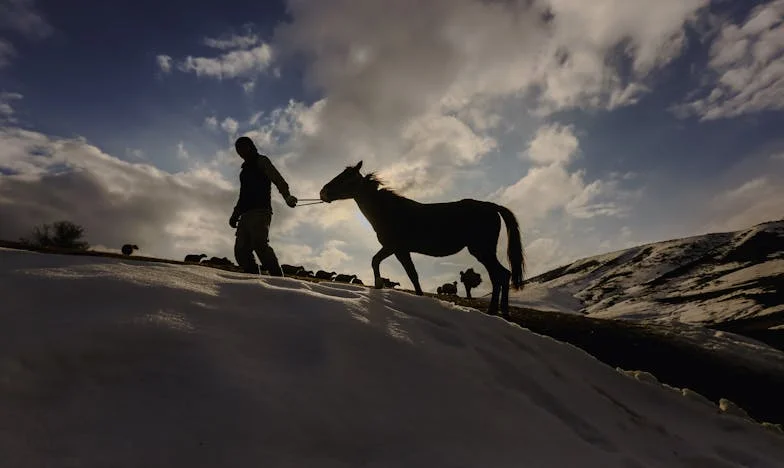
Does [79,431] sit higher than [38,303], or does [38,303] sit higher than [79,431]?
[38,303]

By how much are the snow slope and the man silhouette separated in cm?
326

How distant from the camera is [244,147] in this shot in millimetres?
8664

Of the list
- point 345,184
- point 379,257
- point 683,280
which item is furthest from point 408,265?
point 683,280

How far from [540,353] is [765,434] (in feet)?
9.10

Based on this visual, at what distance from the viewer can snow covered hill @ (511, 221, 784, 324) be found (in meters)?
35.5

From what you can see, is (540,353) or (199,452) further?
(540,353)

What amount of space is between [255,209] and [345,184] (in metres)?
2.01

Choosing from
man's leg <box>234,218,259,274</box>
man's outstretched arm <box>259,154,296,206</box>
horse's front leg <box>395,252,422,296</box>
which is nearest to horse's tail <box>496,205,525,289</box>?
horse's front leg <box>395,252,422,296</box>

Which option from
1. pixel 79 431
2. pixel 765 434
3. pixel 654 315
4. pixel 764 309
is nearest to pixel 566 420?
pixel 765 434

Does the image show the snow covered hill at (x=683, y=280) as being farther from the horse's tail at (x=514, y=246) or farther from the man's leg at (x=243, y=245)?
the man's leg at (x=243, y=245)

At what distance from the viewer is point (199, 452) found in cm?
245

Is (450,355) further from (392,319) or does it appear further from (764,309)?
(764,309)

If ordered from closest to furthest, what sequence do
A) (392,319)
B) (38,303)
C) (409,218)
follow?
(38,303), (392,319), (409,218)

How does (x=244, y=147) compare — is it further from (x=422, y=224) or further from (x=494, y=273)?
(x=494, y=273)
